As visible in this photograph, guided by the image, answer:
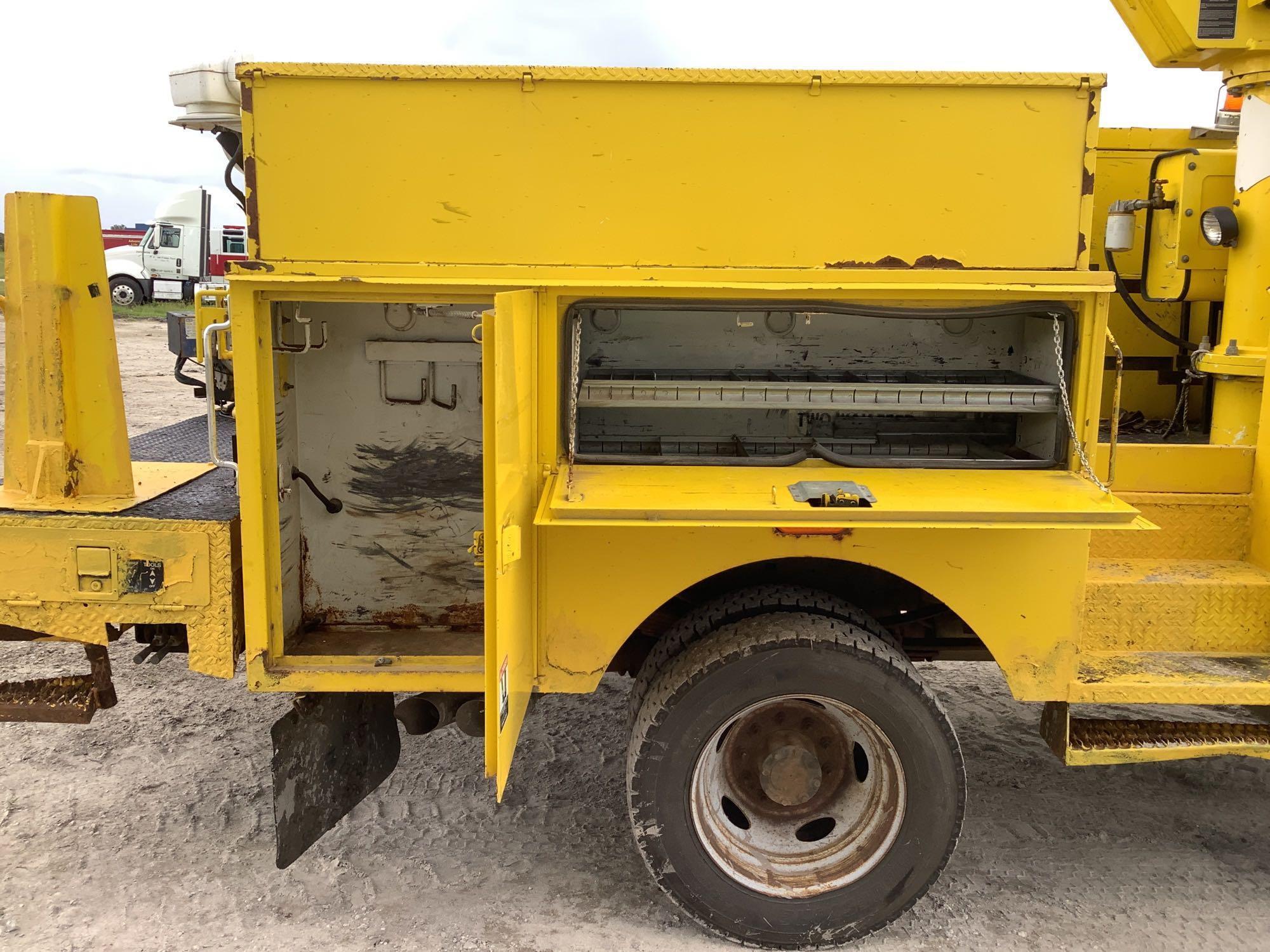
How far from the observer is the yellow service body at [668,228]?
2887 millimetres

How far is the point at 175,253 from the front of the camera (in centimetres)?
2466

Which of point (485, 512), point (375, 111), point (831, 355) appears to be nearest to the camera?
point (485, 512)

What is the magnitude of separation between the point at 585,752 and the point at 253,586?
6.18 ft

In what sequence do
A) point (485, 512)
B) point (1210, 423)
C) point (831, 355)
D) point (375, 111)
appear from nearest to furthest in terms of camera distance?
point (485, 512), point (375, 111), point (831, 355), point (1210, 423)

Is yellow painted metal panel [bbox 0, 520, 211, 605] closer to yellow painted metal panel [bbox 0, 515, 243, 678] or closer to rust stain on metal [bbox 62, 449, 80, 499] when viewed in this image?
yellow painted metal panel [bbox 0, 515, 243, 678]

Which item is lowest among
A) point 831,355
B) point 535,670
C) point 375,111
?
point 535,670

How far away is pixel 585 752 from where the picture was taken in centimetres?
443

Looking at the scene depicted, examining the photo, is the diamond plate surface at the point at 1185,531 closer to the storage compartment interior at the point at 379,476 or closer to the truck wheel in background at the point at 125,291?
the storage compartment interior at the point at 379,476

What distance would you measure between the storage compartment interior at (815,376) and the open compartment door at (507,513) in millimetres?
302

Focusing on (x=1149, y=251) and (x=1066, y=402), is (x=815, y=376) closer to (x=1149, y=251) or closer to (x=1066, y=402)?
(x=1066, y=402)

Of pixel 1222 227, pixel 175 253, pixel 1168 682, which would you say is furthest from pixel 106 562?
pixel 175 253

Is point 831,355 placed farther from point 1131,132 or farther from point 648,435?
point 1131,132

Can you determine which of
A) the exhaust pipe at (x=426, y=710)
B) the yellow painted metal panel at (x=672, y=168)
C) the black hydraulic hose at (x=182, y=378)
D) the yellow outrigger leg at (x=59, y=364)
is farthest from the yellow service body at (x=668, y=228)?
the black hydraulic hose at (x=182, y=378)

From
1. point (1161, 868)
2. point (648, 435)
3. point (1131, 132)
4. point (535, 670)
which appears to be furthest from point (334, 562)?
point (1131, 132)
